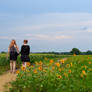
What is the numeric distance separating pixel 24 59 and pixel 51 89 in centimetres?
608

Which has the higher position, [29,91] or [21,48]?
[21,48]

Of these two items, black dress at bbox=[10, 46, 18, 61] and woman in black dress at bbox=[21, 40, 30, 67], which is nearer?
woman in black dress at bbox=[21, 40, 30, 67]

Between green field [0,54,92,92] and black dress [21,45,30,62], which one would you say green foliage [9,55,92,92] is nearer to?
green field [0,54,92,92]

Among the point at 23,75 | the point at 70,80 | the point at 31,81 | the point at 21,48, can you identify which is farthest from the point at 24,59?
the point at 70,80

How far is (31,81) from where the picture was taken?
354 inches

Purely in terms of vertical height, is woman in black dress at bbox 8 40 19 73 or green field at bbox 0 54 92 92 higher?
woman in black dress at bbox 8 40 19 73

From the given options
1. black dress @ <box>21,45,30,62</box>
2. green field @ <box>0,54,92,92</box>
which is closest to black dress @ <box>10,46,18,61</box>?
black dress @ <box>21,45,30,62</box>

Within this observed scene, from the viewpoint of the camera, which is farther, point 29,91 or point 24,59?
point 24,59

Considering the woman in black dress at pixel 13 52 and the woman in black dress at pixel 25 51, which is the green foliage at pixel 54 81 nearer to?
the woman in black dress at pixel 25 51

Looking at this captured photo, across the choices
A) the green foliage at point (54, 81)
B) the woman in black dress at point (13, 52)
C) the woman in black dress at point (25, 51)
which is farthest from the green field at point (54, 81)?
the woman in black dress at point (13, 52)

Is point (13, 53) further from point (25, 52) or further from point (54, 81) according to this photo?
point (54, 81)

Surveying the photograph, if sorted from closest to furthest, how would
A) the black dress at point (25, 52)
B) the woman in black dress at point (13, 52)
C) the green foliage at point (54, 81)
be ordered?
the green foliage at point (54, 81) < the black dress at point (25, 52) < the woman in black dress at point (13, 52)

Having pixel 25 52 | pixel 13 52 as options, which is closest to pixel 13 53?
pixel 13 52

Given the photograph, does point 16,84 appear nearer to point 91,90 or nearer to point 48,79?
point 48,79
